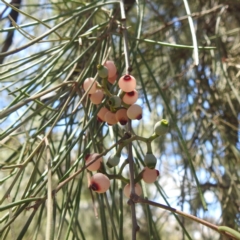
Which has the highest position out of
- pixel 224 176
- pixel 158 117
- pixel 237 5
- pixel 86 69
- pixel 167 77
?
pixel 237 5

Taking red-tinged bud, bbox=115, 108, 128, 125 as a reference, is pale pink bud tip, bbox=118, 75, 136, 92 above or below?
above

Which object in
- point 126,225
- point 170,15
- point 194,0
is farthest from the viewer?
point 126,225

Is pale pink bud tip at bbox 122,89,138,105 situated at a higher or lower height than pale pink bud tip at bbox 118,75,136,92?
lower

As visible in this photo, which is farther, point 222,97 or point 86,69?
point 222,97

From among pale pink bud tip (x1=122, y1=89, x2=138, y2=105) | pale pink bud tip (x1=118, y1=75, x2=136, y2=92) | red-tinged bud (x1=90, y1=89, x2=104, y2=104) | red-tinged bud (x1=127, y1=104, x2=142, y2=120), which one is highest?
red-tinged bud (x1=90, y1=89, x2=104, y2=104)

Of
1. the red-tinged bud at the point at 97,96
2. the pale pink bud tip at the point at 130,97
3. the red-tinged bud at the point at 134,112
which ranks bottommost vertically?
the red-tinged bud at the point at 134,112

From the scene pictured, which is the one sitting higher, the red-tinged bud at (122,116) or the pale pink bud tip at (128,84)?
the pale pink bud tip at (128,84)

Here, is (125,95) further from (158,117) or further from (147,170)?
(158,117)

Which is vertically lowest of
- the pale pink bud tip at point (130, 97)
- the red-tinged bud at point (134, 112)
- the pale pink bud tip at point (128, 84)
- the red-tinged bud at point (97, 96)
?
the red-tinged bud at point (134, 112)

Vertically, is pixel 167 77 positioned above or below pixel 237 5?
below

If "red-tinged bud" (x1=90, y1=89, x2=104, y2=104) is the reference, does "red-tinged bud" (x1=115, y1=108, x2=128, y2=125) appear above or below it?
below

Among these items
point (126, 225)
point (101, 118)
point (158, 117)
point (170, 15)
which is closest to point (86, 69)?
point (101, 118)
